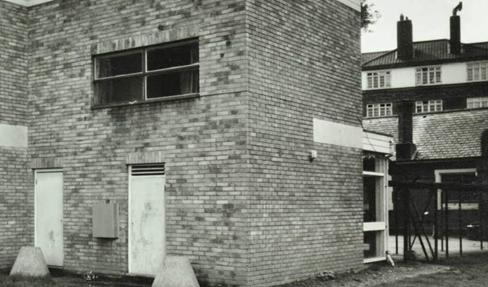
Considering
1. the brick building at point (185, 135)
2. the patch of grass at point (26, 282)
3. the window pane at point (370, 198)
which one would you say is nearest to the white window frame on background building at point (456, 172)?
the window pane at point (370, 198)

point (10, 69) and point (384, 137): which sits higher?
point (10, 69)

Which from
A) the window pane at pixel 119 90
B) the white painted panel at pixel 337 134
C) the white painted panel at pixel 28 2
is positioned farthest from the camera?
the white painted panel at pixel 28 2

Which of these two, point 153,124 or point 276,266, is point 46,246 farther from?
point 276,266

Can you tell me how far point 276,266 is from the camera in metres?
12.1

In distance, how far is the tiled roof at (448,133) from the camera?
98.2 feet

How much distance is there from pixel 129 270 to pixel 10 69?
5.56m

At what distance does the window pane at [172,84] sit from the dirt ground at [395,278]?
387 centimetres

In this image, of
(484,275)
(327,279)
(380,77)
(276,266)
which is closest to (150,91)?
(276,266)

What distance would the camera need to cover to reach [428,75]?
51.7 m

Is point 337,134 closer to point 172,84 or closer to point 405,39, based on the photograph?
point 172,84

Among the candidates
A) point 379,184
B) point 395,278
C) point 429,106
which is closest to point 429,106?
point 429,106

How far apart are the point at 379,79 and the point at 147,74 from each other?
139 ft

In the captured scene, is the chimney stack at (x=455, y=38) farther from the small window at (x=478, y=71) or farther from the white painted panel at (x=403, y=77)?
the white painted panel at (x=403, y=77)

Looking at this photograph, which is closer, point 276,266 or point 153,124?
point 276,266
